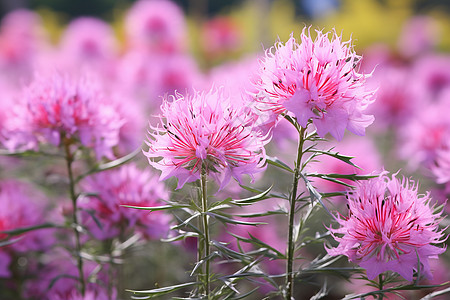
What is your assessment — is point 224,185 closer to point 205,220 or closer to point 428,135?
point 205,220

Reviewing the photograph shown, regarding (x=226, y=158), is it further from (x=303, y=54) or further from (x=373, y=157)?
(x=373, y=157)

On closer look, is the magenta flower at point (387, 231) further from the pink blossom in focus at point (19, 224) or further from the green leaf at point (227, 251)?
the pink blossom in focus at point (19, 224)

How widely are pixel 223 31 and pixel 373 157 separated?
2.73 metres

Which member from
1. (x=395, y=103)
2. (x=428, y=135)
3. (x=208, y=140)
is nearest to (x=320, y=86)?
(x=208, y=140)

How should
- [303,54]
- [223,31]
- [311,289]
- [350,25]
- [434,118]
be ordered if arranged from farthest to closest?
[350,25] → [223,31] → [311,289] → [434,118] → [303,54]

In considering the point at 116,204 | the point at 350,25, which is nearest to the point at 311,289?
the point at 116,204

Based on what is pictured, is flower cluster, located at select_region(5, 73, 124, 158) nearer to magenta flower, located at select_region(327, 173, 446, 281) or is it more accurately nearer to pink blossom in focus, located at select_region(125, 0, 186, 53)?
magenta flower, located at select_region(327, 173, 446, 281)

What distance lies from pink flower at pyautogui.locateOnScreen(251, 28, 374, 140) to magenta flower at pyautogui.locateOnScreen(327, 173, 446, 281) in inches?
4.7

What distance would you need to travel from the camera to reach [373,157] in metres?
1.87

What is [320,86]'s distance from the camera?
0.78m

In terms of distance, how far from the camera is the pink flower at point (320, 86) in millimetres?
760

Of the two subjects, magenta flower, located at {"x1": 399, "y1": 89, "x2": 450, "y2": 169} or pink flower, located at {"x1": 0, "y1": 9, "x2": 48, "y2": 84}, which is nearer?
magenta flower, located at {"x1": 399, "y1": 89, "x2": 450, "y2": 169}

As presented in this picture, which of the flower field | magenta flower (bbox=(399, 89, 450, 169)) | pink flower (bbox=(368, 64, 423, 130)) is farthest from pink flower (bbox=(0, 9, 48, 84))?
magenta flower (bbox=(399, 89, 450, 169))

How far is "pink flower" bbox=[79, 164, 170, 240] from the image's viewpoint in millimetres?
1223
